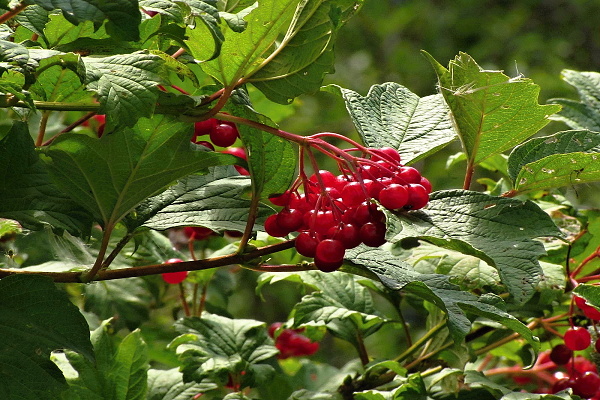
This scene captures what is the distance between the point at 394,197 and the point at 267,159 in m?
0.21

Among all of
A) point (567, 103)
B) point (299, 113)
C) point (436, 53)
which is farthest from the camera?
point (436, 53)

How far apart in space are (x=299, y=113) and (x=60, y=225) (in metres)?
3.79

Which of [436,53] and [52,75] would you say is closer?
[52,75]

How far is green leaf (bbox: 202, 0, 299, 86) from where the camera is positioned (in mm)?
879

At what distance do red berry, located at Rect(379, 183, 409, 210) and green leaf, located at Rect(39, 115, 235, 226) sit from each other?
0.20 m

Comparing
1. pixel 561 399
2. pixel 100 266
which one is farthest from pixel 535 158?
pixel 100 266

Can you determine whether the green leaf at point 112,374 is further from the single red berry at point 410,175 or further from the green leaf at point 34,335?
the single red berry at point 410,175

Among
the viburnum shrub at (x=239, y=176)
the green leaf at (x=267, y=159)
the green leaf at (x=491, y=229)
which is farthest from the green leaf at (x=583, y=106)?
the green leaf at (x=267, y=159)

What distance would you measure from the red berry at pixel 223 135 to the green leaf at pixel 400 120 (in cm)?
16

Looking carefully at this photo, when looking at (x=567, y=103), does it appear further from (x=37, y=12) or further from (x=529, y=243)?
(x=37, y=12)

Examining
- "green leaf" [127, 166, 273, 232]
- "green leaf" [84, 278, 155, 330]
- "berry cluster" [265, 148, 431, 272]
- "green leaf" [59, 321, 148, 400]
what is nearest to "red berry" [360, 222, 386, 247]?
"berry cluster" [265, 148, 431, 272]

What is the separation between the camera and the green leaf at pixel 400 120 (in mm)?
1091

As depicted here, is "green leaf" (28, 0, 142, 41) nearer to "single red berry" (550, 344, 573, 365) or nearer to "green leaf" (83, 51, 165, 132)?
"green leaf" (83, 51, 165, 132)

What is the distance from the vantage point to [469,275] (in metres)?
1.29
